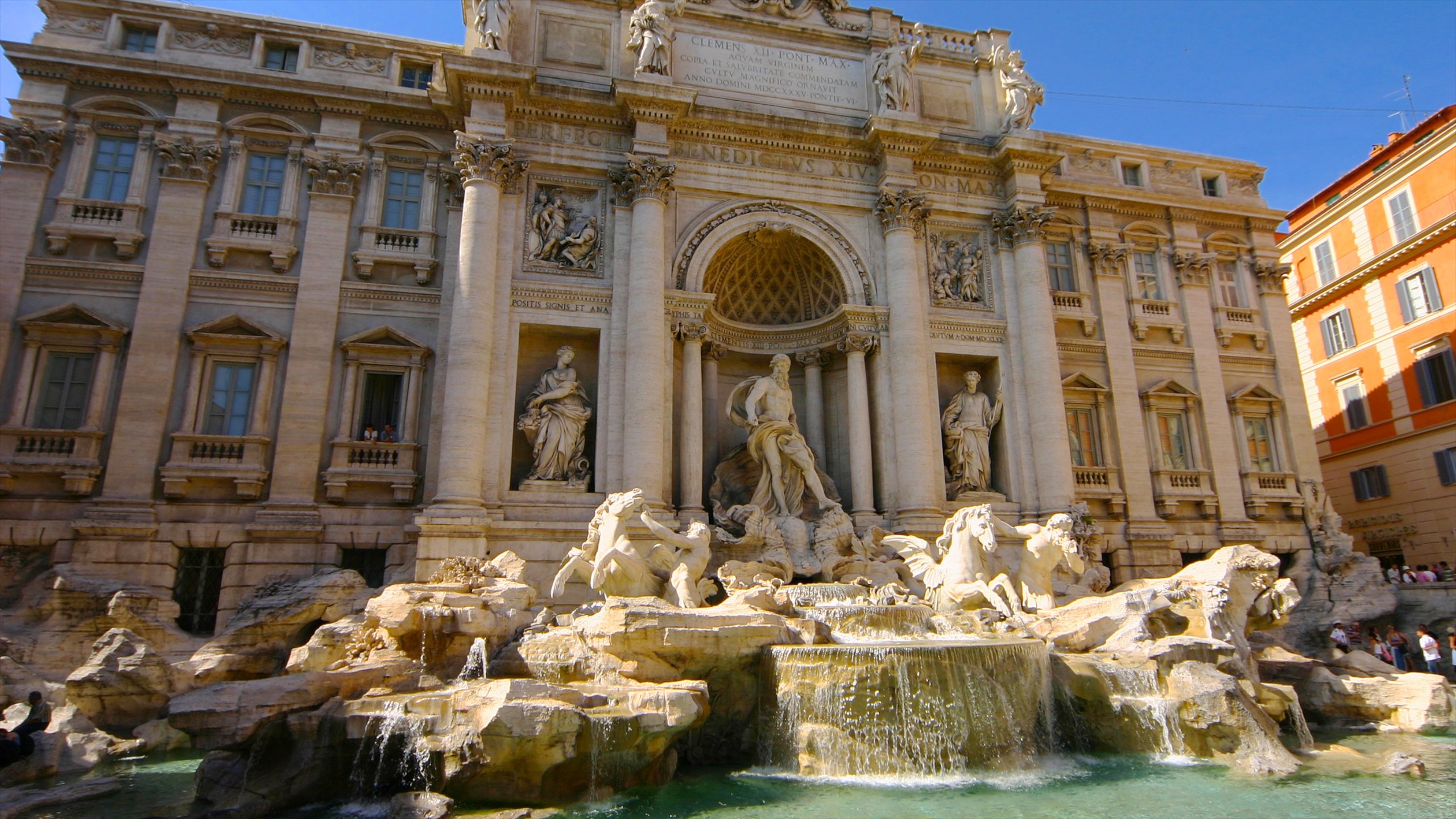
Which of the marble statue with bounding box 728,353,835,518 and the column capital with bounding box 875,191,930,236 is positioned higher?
the column capital with bounding box 875,191,930,236

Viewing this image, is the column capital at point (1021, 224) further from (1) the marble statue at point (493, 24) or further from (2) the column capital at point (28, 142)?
(2) the column capital at point (28, 142)

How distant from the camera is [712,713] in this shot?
10875mm

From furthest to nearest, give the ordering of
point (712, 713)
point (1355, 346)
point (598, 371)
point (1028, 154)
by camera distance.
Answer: point (1355, 346) → point (1028, 154) → point (598, 371) → point (712, 713)

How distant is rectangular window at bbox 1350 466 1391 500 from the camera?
25.4m

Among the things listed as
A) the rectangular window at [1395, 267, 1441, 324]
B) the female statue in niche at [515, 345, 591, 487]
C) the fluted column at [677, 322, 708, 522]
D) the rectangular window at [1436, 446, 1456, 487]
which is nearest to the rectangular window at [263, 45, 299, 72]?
the female statue in niche at [515, 345, 591, 487]

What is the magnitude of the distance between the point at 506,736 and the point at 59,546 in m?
11.6

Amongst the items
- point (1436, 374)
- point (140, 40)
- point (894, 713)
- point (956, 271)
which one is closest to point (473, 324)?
point (140, 40)

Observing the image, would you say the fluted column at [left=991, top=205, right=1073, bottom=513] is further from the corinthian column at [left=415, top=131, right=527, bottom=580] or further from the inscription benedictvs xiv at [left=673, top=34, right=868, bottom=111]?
the corinthian column at [left=415, top=131, right=527, bottom=580]

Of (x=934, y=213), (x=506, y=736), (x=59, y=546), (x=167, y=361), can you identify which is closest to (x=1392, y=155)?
(x=934, y=213)

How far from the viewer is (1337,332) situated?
2762 centimetres

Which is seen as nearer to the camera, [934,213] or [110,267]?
[110,267]

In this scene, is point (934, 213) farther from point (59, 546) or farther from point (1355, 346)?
point (59, 546)

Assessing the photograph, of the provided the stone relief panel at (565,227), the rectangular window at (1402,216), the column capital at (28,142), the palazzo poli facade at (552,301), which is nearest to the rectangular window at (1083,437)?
the palazzo poli facade at (552,301)

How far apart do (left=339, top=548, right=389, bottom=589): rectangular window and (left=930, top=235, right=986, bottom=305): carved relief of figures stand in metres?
13.2
